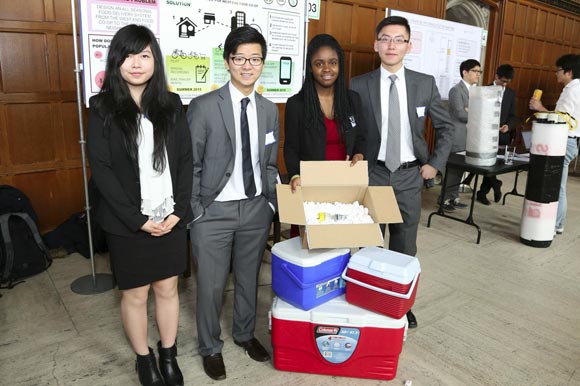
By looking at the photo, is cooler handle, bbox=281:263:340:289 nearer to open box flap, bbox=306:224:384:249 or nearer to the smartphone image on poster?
open box flap, bbox=306:224:384:249

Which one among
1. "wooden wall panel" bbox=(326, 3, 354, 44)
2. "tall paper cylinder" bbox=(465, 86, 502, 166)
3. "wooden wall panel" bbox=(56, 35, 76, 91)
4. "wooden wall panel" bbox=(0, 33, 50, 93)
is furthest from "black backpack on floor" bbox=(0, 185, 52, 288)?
"tall paper cylinder" bbox=(465, 86, 502, 166)

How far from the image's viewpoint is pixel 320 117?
2219mm

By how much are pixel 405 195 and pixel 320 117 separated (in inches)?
25.5

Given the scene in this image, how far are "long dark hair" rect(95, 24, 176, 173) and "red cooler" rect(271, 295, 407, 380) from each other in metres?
0.92

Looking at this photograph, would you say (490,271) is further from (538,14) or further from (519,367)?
(538,14)

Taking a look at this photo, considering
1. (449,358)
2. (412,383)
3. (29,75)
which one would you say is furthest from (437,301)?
(29,75)

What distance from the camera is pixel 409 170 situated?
243 cm

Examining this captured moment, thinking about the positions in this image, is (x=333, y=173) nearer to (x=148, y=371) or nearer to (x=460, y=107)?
(x=148, y=371)

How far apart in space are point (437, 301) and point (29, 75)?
3200 mm

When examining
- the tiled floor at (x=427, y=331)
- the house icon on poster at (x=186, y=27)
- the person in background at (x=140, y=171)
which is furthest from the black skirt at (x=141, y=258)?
the house icon on poster at (x=186, y=27)

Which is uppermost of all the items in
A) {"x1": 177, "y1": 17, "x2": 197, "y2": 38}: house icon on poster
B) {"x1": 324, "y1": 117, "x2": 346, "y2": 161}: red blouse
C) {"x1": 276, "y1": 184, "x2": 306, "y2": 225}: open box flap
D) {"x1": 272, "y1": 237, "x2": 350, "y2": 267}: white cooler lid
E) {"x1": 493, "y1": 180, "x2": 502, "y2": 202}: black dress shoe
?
{"x1": 177, "y1": 17, "x2": 197, "y2": 38}: house icon on poster

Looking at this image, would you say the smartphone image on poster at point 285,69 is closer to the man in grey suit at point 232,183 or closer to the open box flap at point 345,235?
the man in grey suit at point 232,183

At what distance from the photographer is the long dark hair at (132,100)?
1.64 metres

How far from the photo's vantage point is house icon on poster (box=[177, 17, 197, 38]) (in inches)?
124
